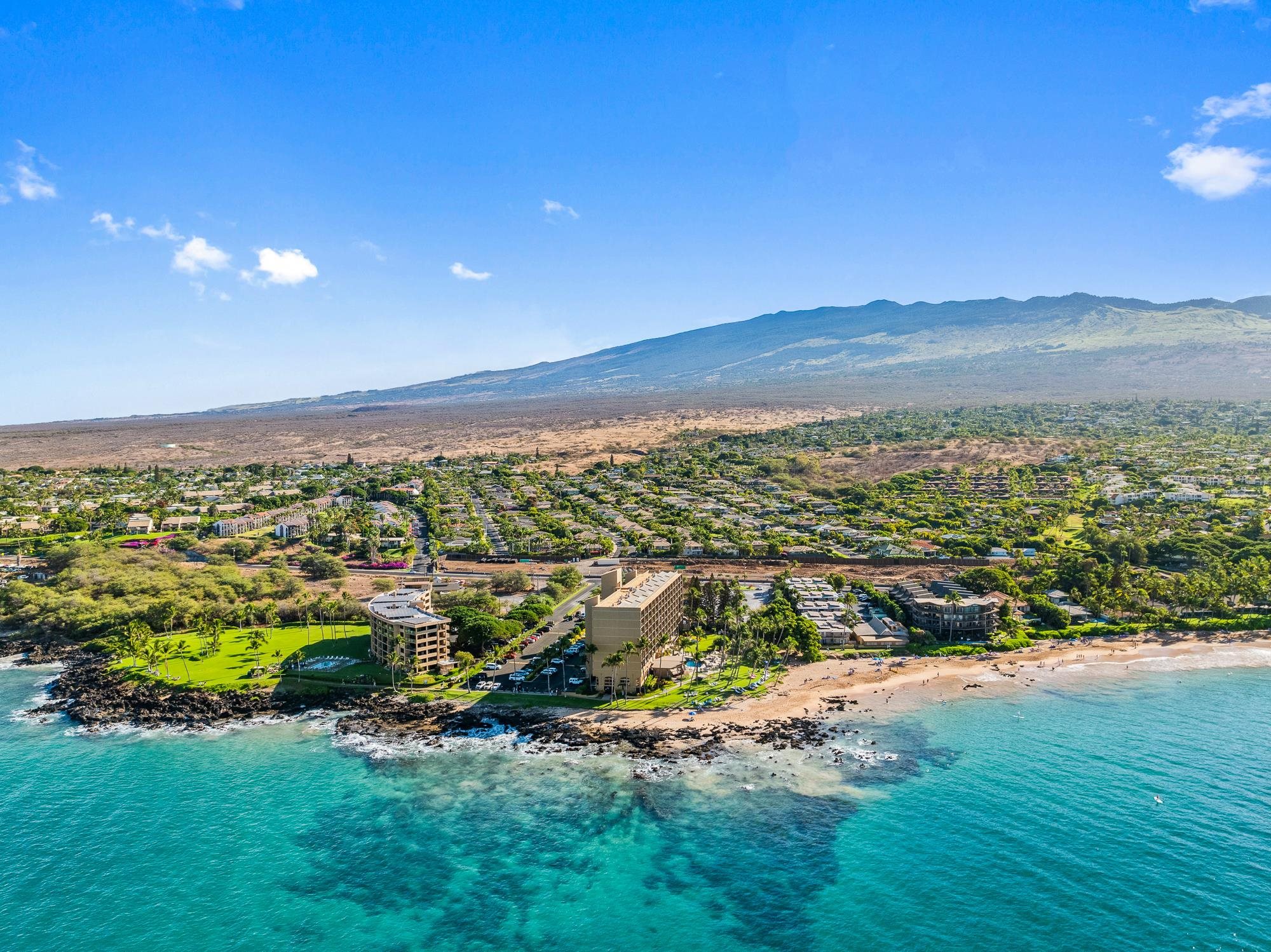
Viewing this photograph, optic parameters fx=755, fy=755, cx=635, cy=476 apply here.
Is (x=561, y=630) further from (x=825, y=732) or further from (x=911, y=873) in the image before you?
(x=911, y=873)

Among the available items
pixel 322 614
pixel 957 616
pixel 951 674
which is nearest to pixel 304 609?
pixel 322 614

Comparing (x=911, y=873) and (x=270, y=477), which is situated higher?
(x=270, y=477)

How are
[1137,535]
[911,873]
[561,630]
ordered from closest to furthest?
[911,873], [561,630], [1137,535]

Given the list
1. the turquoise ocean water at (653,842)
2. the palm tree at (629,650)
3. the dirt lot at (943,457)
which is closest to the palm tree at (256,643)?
the turquoise ocean water at (653,842)

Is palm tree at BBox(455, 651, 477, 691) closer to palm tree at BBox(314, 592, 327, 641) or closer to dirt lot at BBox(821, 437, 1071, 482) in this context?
palm tree at BBox(314, 592, 327, 641)

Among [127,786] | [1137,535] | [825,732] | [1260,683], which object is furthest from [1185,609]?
[127,786]

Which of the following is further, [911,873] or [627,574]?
[627,574]

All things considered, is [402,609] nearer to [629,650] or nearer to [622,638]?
[622,638]
